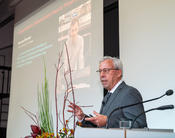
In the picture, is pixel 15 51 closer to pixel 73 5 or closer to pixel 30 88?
pixel 30 88

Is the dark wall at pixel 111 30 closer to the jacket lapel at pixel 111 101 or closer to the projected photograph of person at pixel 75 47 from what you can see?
the projected photograph of person at pixel 75 47

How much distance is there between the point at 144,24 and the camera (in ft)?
10.4

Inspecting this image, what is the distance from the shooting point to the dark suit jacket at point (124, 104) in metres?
2.12

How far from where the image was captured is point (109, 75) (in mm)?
2594

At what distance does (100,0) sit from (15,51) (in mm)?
2653

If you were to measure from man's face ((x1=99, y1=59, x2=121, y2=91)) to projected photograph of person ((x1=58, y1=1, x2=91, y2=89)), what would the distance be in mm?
1143

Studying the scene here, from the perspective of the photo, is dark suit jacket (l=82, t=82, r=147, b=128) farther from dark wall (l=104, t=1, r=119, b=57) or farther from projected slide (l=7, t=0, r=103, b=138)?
dark wall (l=104, t=1, r=119, b=57)

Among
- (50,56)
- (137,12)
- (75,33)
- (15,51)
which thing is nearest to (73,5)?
(75,33)

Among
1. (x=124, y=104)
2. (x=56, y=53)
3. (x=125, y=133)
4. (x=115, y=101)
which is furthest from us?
(x=56, y=53)

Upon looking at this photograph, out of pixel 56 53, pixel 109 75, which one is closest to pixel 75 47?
pixel 56 53

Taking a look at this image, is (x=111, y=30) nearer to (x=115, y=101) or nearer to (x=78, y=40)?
(x=78, y=40)

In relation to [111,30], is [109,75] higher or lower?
lower

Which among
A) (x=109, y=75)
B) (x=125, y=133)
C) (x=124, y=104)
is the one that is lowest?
(x=125, y=133)

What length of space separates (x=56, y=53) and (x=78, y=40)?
0.54 metres
